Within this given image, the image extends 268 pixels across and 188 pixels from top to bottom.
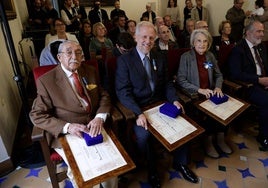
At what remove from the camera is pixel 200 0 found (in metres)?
5.05

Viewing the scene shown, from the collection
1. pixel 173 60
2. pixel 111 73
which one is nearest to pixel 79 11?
pixel 173 60

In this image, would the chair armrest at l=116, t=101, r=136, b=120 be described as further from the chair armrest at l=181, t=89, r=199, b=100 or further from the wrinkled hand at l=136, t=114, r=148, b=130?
the chair armrest at l=181, t=89, r=199, b=100

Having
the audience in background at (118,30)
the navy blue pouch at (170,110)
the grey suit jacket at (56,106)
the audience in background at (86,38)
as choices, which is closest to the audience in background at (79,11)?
the audience in background at (118,30)

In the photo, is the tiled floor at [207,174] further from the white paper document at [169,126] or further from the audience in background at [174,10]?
the audience in background at [174,10]

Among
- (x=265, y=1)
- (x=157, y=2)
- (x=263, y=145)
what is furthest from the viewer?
(x=157, y=2)

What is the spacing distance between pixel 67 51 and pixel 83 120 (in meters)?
0.49

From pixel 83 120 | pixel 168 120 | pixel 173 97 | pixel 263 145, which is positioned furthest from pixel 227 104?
pixel 83 120

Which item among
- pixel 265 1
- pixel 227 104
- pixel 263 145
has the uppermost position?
pixel 265 1

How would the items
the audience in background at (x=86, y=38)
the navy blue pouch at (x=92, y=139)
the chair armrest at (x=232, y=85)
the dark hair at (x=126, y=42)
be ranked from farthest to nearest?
the audience in background at (x=86, y=38) → the dark hair at (x=126, y=42) → the chair armrest at (x=232, y=85) → the navy blue pouch at (x=92, y=139)

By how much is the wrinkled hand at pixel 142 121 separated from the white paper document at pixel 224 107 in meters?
0.54

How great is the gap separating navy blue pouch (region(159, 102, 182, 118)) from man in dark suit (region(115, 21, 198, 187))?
0.10 m

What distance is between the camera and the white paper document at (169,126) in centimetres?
141

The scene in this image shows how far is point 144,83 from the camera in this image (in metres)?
1.76

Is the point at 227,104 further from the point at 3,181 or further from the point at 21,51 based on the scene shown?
the point at 21,51
